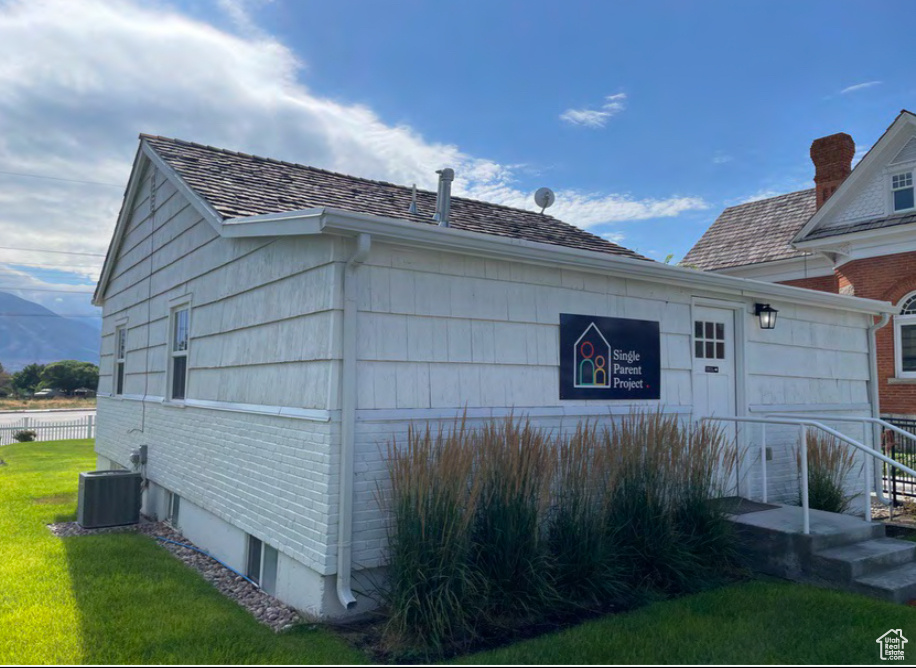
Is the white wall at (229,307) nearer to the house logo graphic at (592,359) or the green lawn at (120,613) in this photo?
the green lawn at (120,613)

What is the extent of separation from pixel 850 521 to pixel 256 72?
10122 mm

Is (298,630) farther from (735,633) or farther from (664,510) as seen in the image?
(664,510)

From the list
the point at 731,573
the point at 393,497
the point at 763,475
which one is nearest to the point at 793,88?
the point at 763,475

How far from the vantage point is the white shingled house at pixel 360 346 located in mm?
4738

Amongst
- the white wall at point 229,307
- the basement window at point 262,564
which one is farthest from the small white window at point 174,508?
the basement window at point 262,564

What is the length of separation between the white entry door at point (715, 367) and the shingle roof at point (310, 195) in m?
2.58

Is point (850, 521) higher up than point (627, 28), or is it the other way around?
point (627, 28)

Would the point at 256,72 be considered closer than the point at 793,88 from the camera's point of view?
Yes

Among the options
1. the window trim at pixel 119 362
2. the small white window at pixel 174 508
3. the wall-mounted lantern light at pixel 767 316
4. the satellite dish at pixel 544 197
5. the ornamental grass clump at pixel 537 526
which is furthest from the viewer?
the window trim at pixel 119 362

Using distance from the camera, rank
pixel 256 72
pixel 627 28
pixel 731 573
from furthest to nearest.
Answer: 1. pixel 627 28
2. pixel 256 72
3. pixel 731 573

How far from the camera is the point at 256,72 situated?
1044 centimetres

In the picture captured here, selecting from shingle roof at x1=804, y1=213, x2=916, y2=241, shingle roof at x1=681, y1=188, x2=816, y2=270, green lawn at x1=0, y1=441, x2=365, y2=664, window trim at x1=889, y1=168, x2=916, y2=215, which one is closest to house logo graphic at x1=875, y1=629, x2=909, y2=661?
green lawn at x1=0, y1=441, x2=365, y2=664

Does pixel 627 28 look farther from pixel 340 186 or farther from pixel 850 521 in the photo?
pixel 850 521

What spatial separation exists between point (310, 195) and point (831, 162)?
16.6 meters
